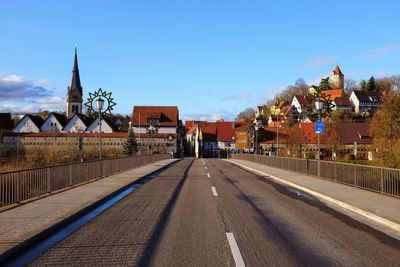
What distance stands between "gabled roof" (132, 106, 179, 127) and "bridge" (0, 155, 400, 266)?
106 m

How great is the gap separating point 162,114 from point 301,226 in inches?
4625

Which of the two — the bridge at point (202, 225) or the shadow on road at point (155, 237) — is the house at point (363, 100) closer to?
the bridge at point (202, 225)

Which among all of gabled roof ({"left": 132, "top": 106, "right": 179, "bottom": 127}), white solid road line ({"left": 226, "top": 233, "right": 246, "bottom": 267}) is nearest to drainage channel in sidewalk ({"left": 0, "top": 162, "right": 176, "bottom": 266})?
white solid road line ({"left": 226, "top": 233, "right": 246, "bottom": 267})

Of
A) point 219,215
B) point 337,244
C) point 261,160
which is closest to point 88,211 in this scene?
point 219,215

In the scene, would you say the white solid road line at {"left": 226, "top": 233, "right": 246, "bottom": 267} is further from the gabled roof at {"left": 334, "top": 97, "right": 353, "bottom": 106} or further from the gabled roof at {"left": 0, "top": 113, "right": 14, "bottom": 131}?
the gabled roof at {"left": 334, "top": 97, "right": 353, "bottom": 106}

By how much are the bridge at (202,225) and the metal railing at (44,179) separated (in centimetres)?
6

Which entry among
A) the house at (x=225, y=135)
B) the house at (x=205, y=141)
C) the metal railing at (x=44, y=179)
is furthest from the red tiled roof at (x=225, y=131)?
the metal railing at (x=44, y=179)

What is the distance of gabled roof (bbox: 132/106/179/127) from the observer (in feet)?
406

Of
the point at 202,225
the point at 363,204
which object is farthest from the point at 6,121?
the point at 202,225

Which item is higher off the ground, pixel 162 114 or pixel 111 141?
pixel 162 114

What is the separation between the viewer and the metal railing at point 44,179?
40.8ft

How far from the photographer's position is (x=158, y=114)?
125 m

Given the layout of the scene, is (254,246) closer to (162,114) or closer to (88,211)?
(88,211)

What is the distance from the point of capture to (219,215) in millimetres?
11867
